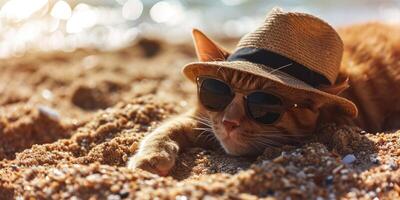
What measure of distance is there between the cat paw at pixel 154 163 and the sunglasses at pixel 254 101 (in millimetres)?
397

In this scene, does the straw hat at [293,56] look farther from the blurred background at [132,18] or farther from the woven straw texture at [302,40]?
the blurred background at [132,18]

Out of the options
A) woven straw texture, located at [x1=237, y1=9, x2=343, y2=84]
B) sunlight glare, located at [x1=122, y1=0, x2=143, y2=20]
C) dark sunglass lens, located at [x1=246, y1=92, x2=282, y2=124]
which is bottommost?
sunlight glare, located at [x1=122, y1=0, x2=143, y2=20]

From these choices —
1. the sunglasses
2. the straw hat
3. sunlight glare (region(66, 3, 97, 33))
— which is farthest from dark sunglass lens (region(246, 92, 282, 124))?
sunlight glare (region(66, 3, 97, 33))

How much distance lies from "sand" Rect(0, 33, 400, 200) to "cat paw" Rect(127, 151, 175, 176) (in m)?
0.06

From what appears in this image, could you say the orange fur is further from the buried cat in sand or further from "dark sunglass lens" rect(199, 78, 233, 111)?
"dark sunglass lens" rect(199, 78, 233, 111)

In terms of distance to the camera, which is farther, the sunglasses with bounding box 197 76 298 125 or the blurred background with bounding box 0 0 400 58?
the blurred background with bounding box 0 0 400 58

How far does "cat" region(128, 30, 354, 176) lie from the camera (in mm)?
3064

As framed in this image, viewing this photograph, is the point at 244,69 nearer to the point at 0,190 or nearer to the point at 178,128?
the point at 178,128

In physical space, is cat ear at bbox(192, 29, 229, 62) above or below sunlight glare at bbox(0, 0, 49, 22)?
above

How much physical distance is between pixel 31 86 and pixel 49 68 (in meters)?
0.54

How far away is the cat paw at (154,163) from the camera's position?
2949 mm

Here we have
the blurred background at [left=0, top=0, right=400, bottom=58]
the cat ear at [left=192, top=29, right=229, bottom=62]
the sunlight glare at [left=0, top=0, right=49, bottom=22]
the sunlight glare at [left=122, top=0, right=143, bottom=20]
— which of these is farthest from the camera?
the sunlight glare at [left=122, top=0, right=143, bottom=20]

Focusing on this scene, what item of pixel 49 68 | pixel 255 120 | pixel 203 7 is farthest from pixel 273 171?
pixel 203 7

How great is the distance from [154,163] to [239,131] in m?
0.46
